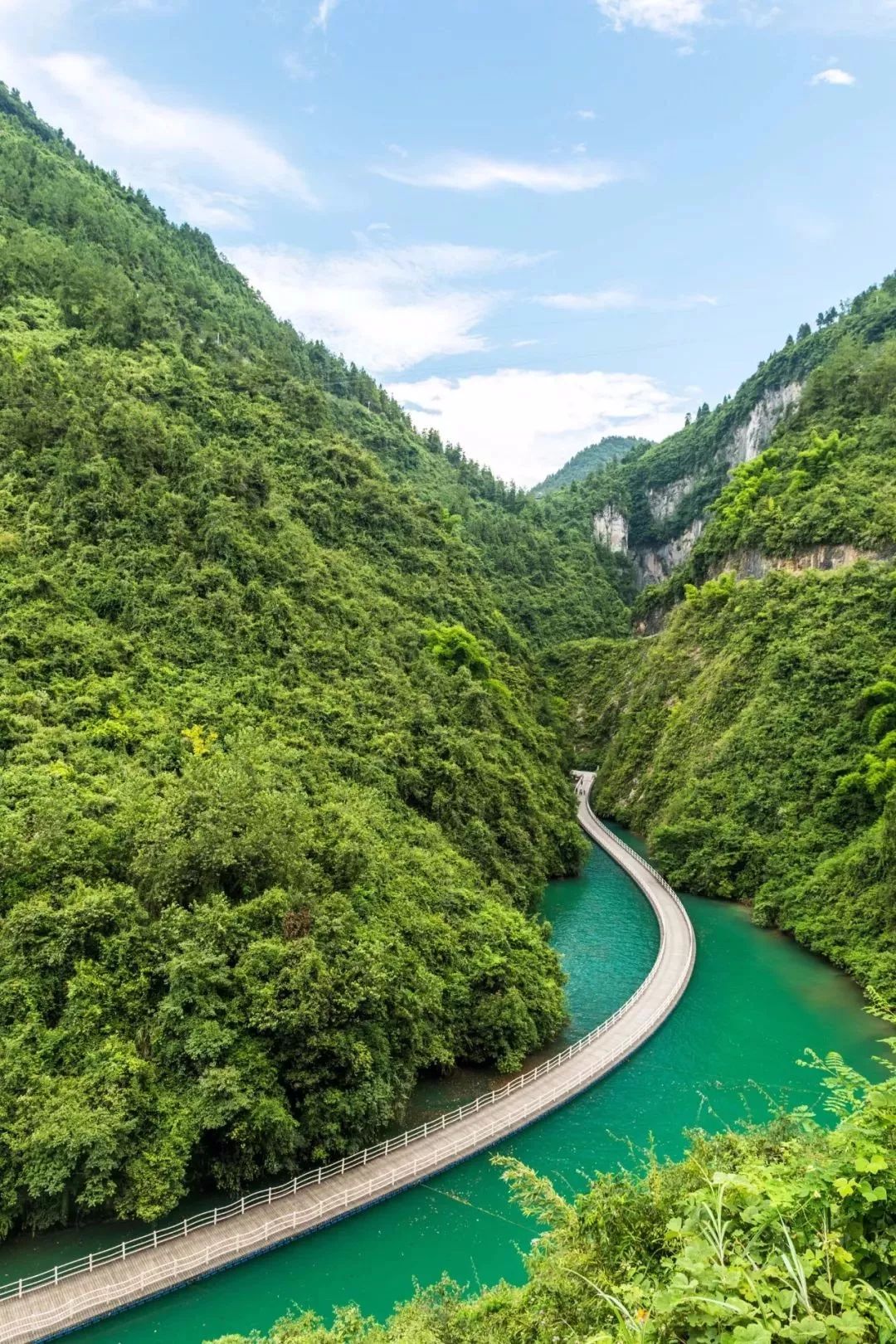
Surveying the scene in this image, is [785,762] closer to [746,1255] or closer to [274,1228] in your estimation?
[274,1228]

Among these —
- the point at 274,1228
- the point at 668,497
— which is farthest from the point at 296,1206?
the point at 668,497

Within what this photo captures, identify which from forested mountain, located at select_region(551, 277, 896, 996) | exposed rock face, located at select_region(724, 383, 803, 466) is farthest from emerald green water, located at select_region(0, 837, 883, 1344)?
exposed rock face, located at select_region(724, 383, 803, 466)

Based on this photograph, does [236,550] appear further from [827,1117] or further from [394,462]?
[394,462]

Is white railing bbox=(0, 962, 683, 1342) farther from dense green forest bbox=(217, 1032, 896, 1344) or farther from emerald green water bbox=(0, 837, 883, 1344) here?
dense green forest bbox=(217, 1032, 896, 1344)

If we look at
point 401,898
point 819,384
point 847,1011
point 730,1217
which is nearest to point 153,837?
point 401,898

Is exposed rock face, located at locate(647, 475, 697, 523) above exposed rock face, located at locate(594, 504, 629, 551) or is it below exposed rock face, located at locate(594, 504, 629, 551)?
above
